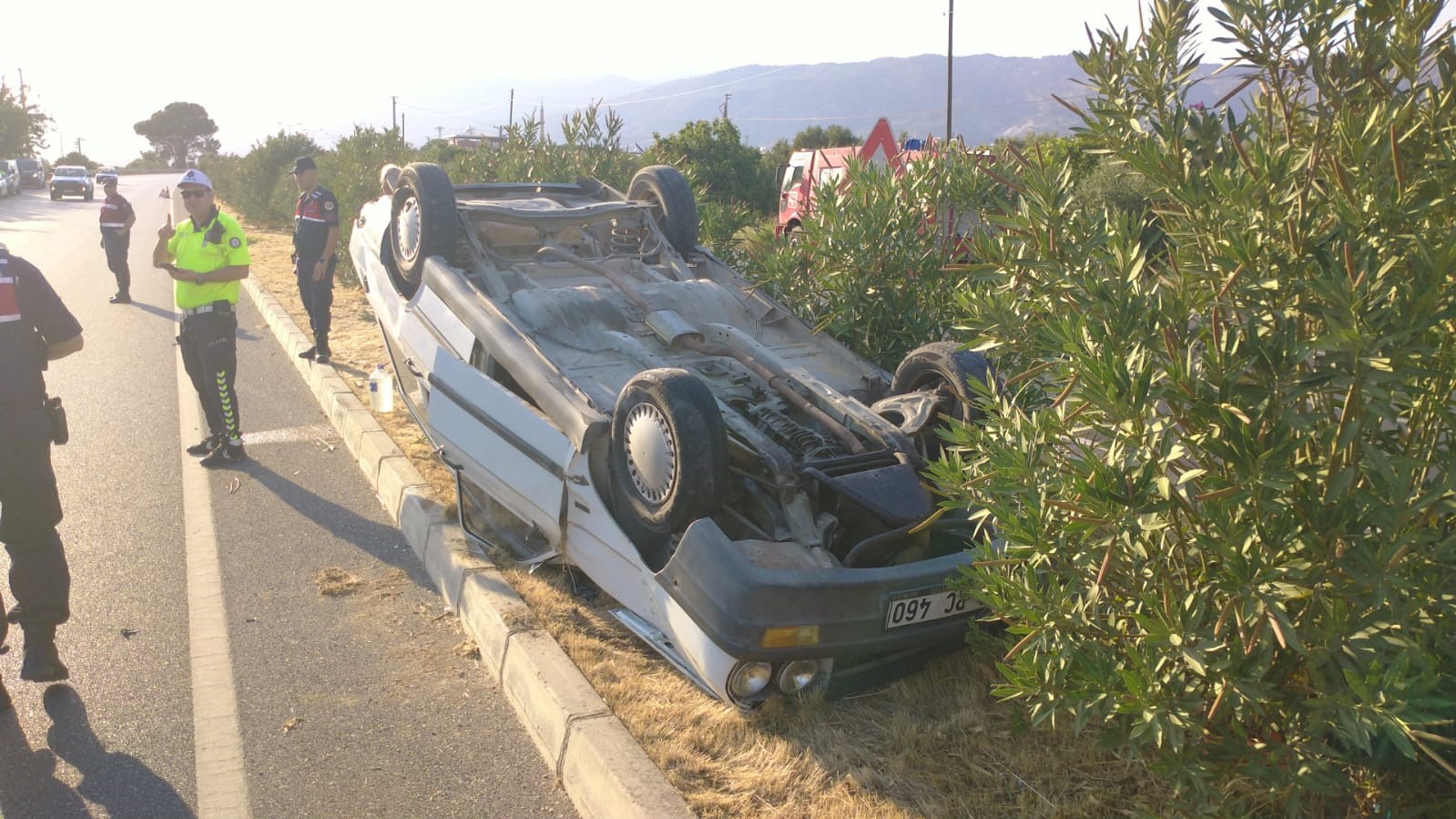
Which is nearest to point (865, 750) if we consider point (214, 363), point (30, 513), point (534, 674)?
point (534, 674)

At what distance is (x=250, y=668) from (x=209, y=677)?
0.15 meters

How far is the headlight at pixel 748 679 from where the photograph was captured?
3793 millimetres

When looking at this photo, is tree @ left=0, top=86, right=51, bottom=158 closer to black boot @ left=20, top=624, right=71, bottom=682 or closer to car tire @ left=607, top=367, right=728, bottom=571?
black boot @ left=20, top=624, right=71, bottom=682

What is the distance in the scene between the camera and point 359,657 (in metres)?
4.51

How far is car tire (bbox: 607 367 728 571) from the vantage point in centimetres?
407

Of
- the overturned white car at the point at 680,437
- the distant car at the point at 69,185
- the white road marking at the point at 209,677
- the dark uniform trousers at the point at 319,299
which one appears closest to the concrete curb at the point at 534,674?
the overturned white car at the point at 680,437

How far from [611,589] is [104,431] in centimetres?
516

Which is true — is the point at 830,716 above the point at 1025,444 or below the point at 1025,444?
below

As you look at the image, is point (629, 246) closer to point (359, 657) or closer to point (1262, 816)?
point (359, 657)

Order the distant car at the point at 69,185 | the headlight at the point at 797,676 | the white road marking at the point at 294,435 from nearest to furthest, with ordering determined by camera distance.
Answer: the headlight at the point at 797,676 < the white road marking at the point at 294,435 < the distant car at the point at 69,185

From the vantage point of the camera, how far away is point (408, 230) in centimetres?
652

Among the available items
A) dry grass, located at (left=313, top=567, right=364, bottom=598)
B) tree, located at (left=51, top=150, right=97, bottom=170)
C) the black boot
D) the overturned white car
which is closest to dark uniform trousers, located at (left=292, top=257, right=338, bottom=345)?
the overturned white car

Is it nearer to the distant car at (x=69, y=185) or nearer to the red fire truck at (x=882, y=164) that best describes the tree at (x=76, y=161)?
the distant car at (x=69, y=185)

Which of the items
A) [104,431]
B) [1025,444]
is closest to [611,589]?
[1025,444]
